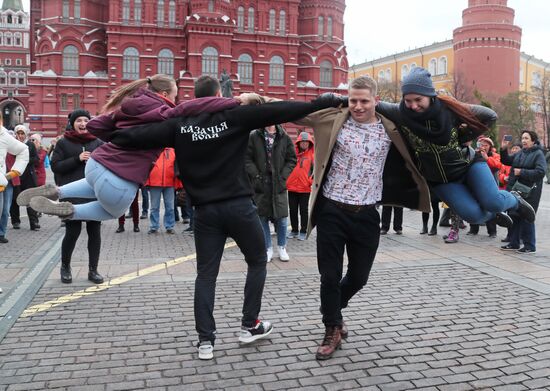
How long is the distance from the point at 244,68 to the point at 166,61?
8.44 metres

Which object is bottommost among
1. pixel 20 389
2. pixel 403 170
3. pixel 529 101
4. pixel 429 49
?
pixel 20 389

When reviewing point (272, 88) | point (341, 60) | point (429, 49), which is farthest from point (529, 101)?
point (429, 49)

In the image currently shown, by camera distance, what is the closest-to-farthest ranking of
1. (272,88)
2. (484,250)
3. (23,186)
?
(484,250)
(23,186)
(272,88)

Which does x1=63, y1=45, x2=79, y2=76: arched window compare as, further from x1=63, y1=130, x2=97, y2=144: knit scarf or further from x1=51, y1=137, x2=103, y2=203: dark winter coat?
x1=63, y1=130, x2=97, y2=144: knit scarf

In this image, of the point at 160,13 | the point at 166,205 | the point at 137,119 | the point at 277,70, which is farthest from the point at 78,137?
the point at 160,13

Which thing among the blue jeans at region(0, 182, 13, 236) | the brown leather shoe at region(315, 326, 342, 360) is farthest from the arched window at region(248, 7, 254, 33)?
the brown leather shoe at region(315, 326, 342, 360)

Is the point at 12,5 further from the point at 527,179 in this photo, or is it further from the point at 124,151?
the point at 124,151

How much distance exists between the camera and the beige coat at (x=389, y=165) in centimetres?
Result: 419

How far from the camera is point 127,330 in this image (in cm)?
483

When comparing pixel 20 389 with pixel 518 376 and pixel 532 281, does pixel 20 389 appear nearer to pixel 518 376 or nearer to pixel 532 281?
pixel 518 376

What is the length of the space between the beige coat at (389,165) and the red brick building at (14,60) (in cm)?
10088

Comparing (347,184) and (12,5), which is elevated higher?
(12,5)

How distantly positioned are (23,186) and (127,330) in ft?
28.0

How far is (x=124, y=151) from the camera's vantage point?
4.17 metres
